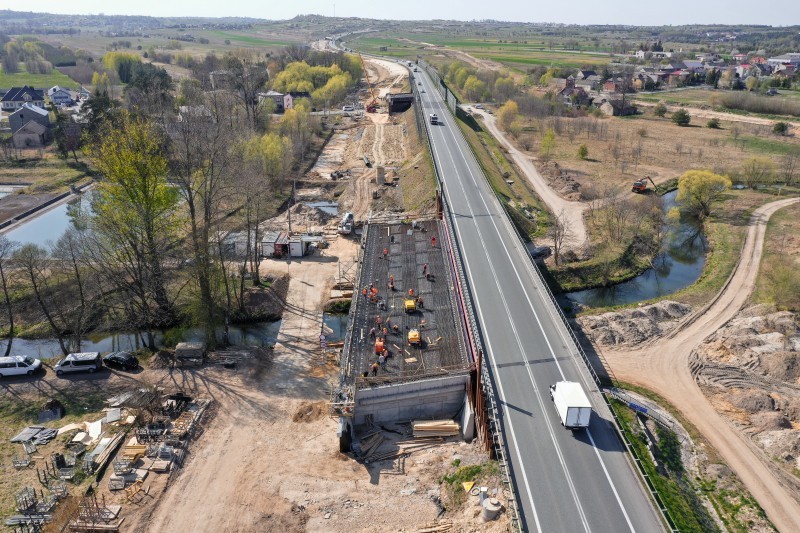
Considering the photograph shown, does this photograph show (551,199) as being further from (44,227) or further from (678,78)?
(678,78)

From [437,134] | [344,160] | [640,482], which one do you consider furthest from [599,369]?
[344,160]

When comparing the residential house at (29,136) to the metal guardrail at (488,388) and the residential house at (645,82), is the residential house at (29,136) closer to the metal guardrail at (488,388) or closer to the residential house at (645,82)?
the metal guardrail at (488,388)

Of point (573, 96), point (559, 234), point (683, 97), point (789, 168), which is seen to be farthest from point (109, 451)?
point (683, 97)

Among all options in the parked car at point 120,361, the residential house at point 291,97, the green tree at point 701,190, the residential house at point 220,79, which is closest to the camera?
the parked car at point 120,361

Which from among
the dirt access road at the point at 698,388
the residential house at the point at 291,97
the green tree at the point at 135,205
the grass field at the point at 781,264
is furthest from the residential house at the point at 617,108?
the green tree at the point at 135,205

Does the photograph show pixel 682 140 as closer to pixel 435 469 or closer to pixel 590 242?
pixel 590 242

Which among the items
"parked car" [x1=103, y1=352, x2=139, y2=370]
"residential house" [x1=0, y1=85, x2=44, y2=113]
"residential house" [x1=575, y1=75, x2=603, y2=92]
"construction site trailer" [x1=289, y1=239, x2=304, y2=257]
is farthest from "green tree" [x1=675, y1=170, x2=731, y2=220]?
"residential house" [x1=0, y1=85, x2=44, y2=113]
